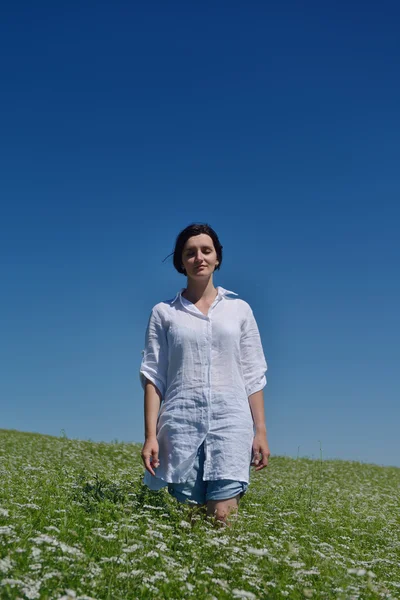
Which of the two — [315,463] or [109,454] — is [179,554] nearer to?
[109,454]

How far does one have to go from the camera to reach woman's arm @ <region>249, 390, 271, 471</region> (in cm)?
698

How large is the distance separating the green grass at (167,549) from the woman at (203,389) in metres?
0.38

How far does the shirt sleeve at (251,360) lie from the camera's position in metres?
7.15

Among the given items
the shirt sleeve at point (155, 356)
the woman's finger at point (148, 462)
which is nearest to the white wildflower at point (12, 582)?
the woman's finger at point (148, 462)

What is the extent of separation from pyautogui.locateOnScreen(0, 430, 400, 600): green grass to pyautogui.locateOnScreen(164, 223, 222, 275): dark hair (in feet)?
8.67

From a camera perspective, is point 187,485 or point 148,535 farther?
point 187,485

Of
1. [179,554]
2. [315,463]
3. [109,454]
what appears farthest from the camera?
[315,463]

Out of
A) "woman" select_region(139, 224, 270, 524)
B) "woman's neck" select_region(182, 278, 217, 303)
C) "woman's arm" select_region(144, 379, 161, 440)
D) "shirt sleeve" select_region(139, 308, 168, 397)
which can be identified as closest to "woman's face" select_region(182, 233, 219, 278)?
"woman" select_region(139, 224, 270, 524)

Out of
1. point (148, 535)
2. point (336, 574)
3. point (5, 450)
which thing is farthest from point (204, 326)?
point (5, 450)

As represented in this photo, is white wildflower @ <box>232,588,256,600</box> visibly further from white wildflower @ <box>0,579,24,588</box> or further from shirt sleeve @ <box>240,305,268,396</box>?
shirt sleeve @ <box>240,305,268,396</box>

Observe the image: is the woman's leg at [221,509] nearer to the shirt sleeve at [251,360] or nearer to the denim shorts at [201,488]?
the denim shorts at [201,488]

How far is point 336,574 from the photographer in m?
5.64

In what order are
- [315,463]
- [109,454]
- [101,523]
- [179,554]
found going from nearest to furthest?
[179,554] → [101,523] → [109,454] → [315,463]

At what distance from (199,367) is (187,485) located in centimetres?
124
